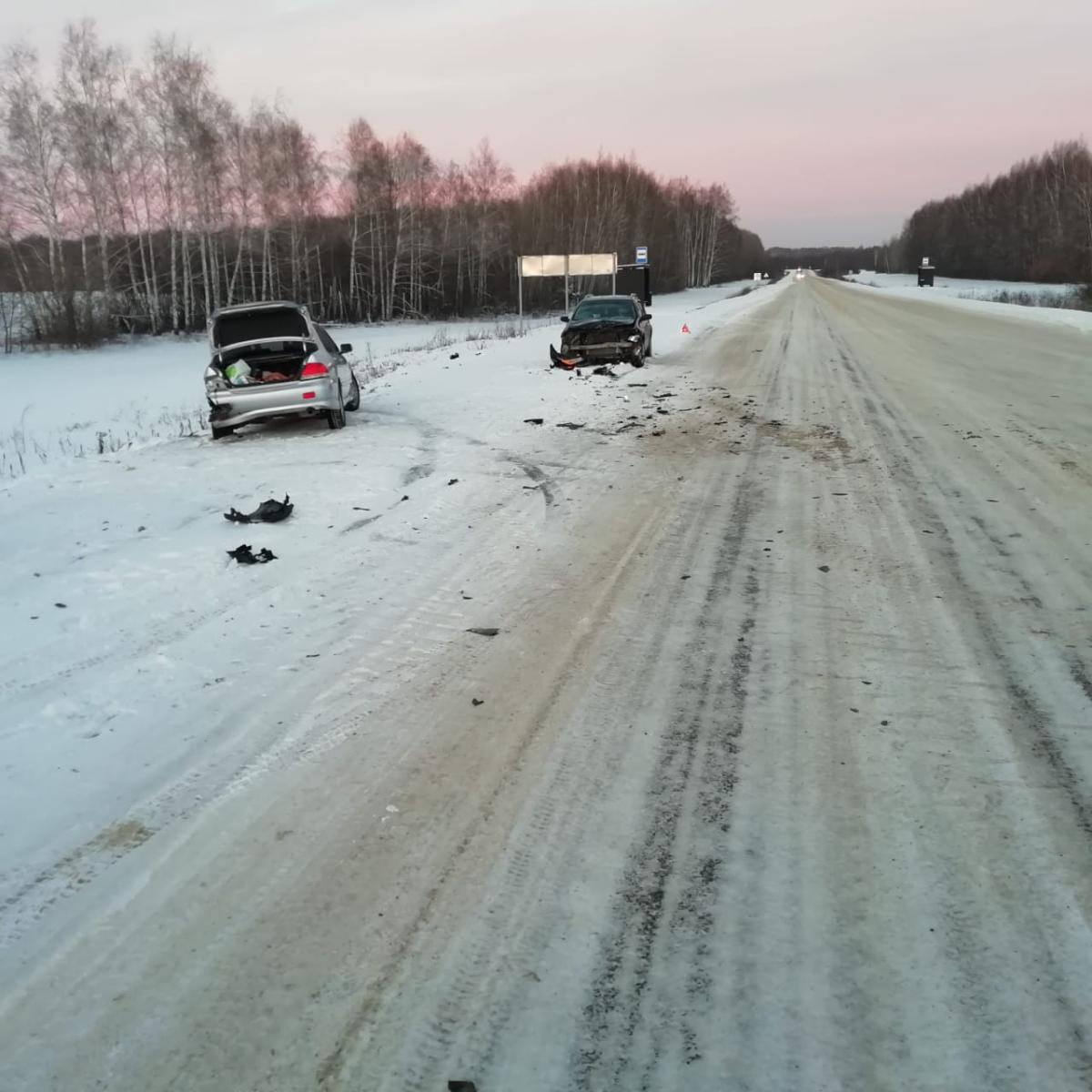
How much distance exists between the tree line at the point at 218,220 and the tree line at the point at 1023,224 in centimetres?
4070

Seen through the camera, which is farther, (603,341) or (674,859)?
(603,341)

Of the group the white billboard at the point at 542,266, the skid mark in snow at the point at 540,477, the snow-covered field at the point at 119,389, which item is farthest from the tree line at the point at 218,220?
the skid mark in snow at the point at 540,477

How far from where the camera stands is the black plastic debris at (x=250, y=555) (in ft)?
19.5

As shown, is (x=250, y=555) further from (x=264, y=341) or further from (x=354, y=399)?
(x=354, y=399)

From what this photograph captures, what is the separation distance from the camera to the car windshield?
18.0 metres

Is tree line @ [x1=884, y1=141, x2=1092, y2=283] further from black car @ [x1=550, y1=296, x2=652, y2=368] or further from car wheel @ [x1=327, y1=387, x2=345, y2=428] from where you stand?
car wheel @ [x1=327, y1=387, x2=345, y2=428]

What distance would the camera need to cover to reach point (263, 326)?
12000 millimetres

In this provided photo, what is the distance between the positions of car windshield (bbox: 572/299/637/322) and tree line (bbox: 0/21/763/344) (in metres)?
32.2

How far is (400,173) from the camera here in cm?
5772

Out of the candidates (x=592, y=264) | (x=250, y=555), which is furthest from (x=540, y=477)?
(x=592, y=264)

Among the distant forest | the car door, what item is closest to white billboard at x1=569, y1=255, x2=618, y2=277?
the car door

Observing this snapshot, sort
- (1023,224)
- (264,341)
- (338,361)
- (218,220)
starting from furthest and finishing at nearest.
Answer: (1023,224) < (218,220) < (338,361) < (264,341)

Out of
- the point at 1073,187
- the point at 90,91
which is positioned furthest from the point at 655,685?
the point at 1073,187

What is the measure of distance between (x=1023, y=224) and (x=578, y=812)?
116651 mm
